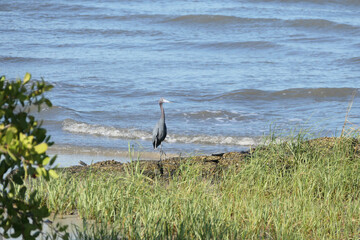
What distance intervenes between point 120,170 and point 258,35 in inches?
504

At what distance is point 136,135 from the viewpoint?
30.0ft

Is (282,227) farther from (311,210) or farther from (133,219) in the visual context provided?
(133,219)

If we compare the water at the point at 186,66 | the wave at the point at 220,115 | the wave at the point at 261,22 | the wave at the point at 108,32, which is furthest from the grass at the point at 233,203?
the wave at the point at 261,22

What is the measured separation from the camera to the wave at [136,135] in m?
8.90

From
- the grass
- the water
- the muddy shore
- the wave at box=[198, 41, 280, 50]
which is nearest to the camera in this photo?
the grass

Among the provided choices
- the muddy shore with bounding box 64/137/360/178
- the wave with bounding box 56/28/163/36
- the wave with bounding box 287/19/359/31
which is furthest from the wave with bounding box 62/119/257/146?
the wave with bounding box 287/19/359/31

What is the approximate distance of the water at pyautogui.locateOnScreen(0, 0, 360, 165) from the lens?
31.0 feet

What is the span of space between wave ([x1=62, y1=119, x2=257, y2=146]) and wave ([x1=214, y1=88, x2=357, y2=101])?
244 centimetres

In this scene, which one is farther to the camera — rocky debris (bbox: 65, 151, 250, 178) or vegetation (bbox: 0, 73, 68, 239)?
rocky debris (bbox: 65, 151, 250, 178)

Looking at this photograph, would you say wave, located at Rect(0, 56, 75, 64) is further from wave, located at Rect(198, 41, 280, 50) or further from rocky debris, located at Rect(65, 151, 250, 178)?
rocky debris, located at Rect(65, 151, 250, 178)

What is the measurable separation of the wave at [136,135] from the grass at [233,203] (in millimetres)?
3526

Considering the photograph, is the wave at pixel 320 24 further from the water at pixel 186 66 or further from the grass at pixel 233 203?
the grass at pixel 233 203

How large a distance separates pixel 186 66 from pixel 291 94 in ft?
10.8

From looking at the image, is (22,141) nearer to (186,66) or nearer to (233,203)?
(233,203)
